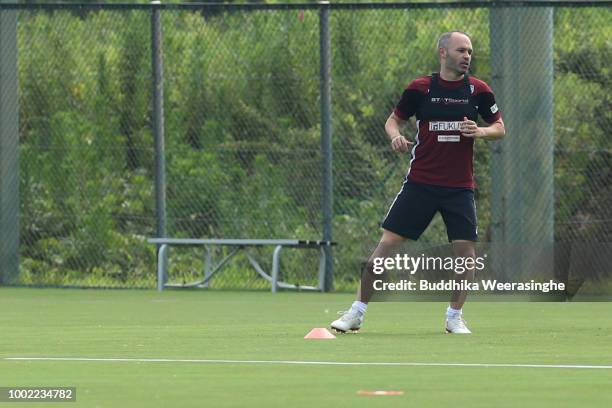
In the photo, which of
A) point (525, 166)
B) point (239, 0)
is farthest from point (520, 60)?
point (239, 0)

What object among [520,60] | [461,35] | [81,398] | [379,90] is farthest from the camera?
[379,90]

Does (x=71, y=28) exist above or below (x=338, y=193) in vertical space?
above

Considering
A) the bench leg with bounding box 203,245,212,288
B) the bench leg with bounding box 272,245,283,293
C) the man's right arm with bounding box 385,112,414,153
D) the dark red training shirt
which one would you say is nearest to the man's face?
the dark red training shirt

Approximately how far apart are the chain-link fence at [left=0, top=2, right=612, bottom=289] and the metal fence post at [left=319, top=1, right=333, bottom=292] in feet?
0.37

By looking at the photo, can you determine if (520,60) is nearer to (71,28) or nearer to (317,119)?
(317,119)

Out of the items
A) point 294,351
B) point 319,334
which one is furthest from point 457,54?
point 294,351

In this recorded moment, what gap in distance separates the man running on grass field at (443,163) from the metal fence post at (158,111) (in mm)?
6420

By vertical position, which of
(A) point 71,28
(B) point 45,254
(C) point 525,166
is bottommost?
(B) point 45,254

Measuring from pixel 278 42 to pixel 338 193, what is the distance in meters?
1.70

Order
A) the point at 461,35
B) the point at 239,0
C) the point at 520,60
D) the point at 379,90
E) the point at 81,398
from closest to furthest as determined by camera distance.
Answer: the point at 81,398 < the point at 461,35 < the point at 520,60 < the point at 379,90 < the point at 239,0

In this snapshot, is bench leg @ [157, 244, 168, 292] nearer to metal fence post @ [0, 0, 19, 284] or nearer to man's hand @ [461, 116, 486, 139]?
metal fence post @ [0, 0, 19, 284]

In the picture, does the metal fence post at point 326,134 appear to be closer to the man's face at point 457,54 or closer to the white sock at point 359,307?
the man's face at point 457,54

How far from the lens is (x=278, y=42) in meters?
18.2

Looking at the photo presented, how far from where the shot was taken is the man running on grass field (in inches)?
456
